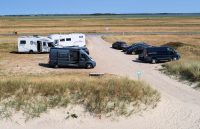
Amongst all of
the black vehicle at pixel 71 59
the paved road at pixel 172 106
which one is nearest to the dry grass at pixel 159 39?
the black vehicle at pixel 71 59

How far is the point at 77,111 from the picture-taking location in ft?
70.0

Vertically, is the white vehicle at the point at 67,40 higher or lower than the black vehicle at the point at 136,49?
higher

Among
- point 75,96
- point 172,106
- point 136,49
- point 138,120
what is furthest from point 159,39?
point 138,120

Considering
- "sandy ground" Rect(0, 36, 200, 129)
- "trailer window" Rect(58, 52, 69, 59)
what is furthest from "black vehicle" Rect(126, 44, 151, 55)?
"sandy ground" Rect(0, 36, 200, 129)

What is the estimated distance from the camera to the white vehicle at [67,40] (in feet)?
208

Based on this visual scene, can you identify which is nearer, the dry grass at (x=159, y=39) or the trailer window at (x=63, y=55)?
the trailer window at (x=63, y=55)

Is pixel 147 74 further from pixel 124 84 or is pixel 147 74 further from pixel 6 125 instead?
pixel 6 125

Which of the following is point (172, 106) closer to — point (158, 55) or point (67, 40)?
point (158, 55)

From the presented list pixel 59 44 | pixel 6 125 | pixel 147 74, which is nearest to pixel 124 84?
pixel 6 125

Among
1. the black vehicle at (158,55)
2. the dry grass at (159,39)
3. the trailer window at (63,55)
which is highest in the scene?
the trailer window at (63,55)

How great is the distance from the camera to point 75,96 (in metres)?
22.3

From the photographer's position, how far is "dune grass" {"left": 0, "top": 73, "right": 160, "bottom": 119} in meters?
21.5

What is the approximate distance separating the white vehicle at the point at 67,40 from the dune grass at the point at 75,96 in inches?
1555

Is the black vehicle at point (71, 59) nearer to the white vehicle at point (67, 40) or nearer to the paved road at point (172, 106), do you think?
the paved road at point (172, 106)
